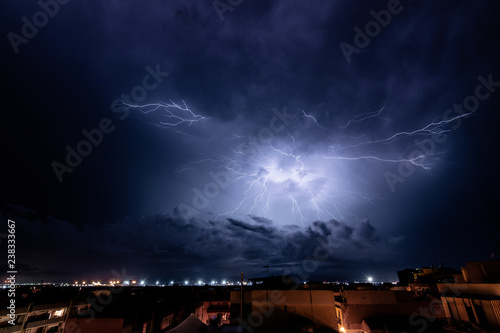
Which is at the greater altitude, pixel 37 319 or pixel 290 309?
pixel 290 309

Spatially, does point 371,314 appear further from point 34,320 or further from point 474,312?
point 34,320

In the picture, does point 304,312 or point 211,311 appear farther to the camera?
point 211,311

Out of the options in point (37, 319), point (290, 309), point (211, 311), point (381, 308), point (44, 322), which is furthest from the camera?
point (211, 311)

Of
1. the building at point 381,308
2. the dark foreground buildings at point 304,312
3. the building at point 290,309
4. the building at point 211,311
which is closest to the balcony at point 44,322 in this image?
the dark foreground buildings at point 304,312

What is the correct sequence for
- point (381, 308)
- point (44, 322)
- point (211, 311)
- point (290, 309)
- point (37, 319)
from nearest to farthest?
1. point (290, 309)
2. point (381, 308)
3. point (37, 319)
4. point (44, 322)
5. point (211, 311)

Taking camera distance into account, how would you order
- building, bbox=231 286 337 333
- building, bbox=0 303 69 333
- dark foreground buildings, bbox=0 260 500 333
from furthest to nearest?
building, bbox=0 303 69 333 → building, bbox=231 286 337 333 → dark foreground buildings, bbox=0 260 500 333

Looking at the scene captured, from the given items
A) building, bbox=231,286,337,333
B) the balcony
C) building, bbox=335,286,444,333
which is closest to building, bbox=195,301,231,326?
building, bbox=231,286,337,333

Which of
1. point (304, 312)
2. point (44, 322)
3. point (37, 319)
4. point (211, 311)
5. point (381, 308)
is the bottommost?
point (44, 322)

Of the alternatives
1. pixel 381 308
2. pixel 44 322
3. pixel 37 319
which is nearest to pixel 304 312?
pixel 381 308

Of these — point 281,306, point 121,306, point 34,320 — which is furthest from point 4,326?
point 281,306

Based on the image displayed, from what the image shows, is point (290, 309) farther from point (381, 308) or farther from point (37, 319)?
point (37, 319)

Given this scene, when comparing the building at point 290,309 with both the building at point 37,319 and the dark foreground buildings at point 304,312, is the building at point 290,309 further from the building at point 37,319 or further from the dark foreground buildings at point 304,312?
the building at point 37,319

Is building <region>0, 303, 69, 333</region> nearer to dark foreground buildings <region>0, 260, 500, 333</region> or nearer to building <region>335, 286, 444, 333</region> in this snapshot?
dark foreground buildings <region>0, 260, 500, 333</region>
